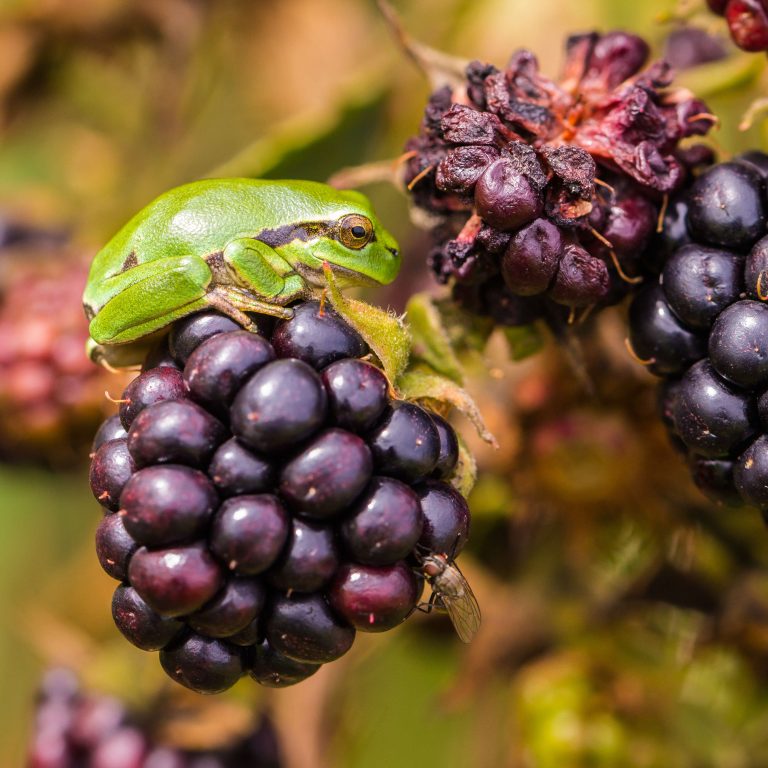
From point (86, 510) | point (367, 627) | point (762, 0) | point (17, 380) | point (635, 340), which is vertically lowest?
point (86, 510)

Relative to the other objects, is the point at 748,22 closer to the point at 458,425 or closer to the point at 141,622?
the point at 458,425

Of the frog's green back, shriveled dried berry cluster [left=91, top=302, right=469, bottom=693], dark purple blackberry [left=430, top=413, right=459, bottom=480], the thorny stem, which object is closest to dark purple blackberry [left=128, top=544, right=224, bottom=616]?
shriveled dried berry cluster [left=91, top=302, right=469, bottom=693]

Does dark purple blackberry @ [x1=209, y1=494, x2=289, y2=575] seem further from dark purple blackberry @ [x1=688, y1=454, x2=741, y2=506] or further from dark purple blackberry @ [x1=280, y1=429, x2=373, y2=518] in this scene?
dark purple blackberry @ [x1=688, y1=454, x2=741, y2=506]

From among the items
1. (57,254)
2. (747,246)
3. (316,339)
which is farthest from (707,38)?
(57,254)

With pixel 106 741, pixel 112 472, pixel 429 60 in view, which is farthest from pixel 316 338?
pixel 106 741

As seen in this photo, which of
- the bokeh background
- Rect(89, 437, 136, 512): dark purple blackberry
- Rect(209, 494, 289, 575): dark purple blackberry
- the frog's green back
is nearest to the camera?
Rect(209, 494, 289, 575): dark purple blackberry

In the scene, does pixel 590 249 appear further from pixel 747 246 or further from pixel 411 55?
pixel 411 55

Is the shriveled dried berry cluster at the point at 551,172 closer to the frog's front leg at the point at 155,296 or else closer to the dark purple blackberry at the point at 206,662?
the frog's front leg at the point at 155,296
